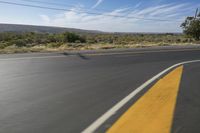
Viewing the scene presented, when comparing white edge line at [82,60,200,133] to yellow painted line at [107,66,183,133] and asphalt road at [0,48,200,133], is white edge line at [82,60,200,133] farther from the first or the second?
yellow painted line at [107,66,183,133]

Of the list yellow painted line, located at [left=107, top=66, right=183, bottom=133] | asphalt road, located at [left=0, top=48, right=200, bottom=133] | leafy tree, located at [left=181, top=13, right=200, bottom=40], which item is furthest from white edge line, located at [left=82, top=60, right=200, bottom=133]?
leafy tree, located at [left=181, top=13, right=200, bottom=40]

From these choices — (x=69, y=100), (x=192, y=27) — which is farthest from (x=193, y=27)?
(x=69, y=100)

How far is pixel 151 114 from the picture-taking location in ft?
17.9

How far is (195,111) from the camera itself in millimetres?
5641

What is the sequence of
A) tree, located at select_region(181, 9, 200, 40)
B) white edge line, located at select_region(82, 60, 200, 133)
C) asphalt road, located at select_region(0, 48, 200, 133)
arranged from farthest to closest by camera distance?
tree, located at select_region(181, 9, 200, 40) < asphalt road, located at select_region(0, 48, 200, 133) < white edge line, located at select_region(82, 60, 200, 133)

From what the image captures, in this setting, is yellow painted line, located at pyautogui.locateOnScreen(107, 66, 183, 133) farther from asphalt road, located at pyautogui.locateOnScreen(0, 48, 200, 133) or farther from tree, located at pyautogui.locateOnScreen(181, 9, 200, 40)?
tree, located at pyautogui.locateOnScreen(181, 9, 200, 40)

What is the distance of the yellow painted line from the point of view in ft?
15.2

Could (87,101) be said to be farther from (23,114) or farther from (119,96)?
(23,114)

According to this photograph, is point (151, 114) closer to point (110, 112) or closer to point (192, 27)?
point (110, 112)

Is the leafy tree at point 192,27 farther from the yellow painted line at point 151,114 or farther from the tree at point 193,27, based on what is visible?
the yellow painted line at point 151,114

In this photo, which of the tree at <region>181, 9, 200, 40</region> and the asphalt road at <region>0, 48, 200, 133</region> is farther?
the tree at <region>181, 9, 200, 40</region>

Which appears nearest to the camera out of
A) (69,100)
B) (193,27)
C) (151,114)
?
(151,114)

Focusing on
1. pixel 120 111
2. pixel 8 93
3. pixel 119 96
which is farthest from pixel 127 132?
pixel 8 93

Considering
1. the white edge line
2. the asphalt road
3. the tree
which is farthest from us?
the tree
